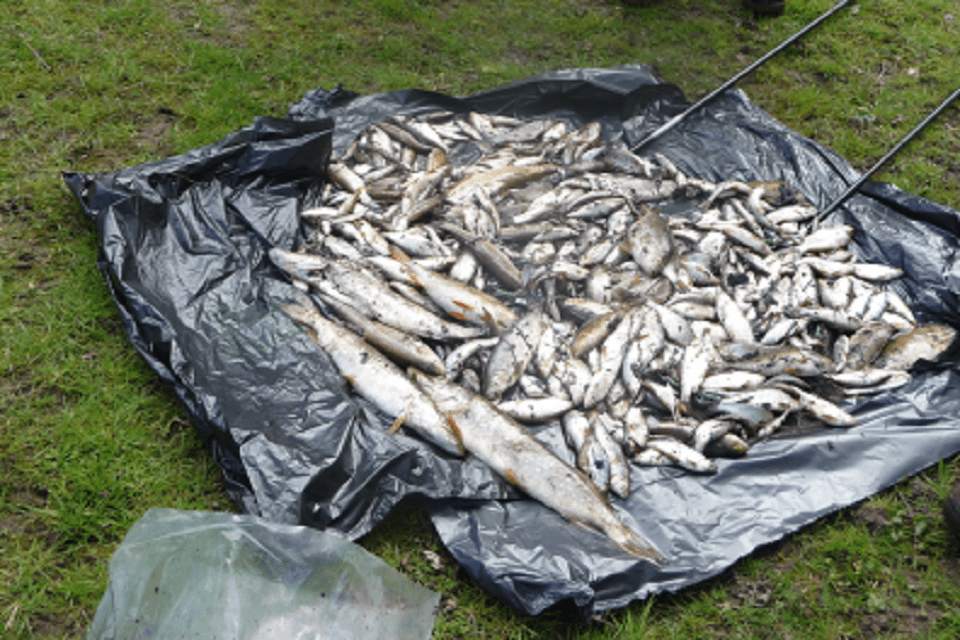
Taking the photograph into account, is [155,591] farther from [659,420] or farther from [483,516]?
[659,420]

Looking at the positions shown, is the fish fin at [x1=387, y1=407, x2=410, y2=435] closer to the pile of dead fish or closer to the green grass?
the pile of dead fish

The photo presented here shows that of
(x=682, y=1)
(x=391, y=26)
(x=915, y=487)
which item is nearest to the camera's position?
(x=915, y=487)

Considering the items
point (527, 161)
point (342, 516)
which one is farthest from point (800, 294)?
point (342, 516)

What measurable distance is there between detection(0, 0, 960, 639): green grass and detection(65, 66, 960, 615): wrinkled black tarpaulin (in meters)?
0.15

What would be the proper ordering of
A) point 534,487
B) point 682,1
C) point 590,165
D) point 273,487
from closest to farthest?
1. point 273,487
2. point 534,487
3. point 590,165
4. point 682,1

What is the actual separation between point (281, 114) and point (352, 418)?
9.85 ft

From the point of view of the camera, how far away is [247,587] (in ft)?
6.88

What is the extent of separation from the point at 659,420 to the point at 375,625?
5.48 ft

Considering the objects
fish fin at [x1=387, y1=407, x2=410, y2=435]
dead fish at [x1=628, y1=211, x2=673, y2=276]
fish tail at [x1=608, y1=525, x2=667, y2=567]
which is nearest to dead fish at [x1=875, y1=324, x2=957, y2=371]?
dead fish at [x1=628, y1=211, x2=673, y2=276]

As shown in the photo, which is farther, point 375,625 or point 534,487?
point 534,487

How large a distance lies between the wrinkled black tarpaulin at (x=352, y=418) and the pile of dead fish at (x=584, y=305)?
0.12 metres

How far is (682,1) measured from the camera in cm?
670

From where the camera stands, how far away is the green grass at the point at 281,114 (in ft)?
8.17

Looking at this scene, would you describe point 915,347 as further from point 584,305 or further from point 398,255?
point 398,255
